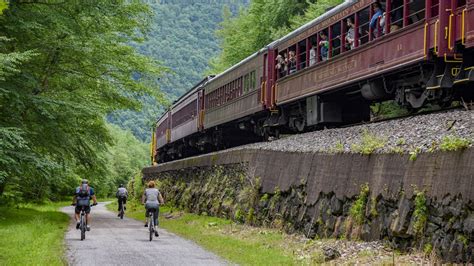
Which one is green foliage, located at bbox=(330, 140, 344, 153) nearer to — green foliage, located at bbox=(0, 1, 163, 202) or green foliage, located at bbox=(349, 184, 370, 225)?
green foliage, located at bbox=(349, 184, 370, 225)

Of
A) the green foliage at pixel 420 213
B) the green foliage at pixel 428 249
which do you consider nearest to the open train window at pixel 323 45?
the green foliage at pixel 420 213

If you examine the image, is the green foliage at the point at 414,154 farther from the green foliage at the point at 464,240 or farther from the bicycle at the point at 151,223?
the bicycle at the point at 151,223

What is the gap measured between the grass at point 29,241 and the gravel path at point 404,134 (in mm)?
5551

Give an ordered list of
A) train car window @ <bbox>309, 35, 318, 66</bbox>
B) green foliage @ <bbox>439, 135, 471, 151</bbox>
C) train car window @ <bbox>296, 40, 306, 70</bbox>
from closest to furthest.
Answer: green foliage @ <bbox>439, 135, 471, 151</bbox> → train car window @ <bbox>309, 35, 318, 66</bbox> → train car window @ <bbox>296, 40, 306, 70</bbox>

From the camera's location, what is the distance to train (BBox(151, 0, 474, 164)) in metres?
13.2

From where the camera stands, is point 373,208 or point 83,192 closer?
point 373,208

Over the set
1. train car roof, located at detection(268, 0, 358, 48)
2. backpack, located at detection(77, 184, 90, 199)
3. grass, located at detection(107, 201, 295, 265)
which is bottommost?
grass, located at detection(107, 201, 295, 265)

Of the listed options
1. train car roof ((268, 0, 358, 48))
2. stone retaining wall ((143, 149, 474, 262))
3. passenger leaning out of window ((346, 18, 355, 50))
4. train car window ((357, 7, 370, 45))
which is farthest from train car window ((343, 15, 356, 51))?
stone retaining wall ((143, 149, 474, 262))

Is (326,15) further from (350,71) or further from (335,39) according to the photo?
(350,71)

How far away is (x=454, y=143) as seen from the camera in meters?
9.03

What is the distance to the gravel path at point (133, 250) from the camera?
12461mm

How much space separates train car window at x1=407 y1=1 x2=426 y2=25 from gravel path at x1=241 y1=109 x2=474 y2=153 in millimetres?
2164

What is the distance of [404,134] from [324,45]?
22.1 ft

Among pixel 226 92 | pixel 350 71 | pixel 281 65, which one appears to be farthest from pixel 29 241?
pixel 226 92
